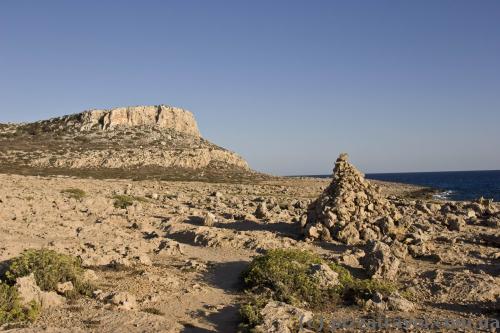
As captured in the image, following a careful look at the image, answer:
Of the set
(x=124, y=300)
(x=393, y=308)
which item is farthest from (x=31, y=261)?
(x=393, y=308)

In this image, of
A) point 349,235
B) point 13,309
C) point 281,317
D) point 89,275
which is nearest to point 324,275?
point 281,317

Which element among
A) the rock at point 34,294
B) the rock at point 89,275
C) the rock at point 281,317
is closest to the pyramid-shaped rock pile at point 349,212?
the rock at point 281,317

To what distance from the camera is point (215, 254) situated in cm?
1573

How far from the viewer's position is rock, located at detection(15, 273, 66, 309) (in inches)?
389

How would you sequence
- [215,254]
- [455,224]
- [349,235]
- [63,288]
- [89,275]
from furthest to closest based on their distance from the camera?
[455,224], [349,235], [215,254], [89,275], [63,288]

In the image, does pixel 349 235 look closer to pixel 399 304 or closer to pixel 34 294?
pixel 399 304

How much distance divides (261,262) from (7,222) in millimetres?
12180

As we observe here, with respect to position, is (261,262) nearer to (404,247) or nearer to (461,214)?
(404,247)

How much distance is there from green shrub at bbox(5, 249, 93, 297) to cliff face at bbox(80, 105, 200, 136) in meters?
77.7

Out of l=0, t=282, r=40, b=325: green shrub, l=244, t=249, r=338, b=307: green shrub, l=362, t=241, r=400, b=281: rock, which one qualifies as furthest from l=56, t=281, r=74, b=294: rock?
l=362, t=241, r=400, b=281: rock

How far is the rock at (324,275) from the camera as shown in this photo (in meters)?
11.5

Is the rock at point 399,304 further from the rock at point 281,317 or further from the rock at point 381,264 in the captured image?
the rock at point 381,264

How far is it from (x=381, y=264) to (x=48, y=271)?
8978 millimetres

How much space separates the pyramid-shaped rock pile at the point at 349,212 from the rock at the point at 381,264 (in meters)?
3.52
